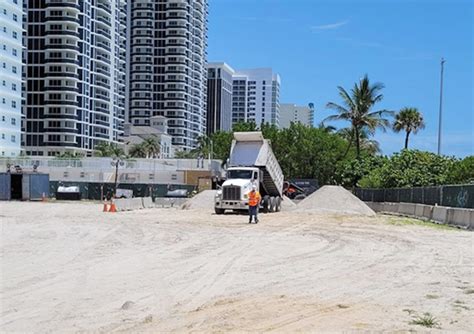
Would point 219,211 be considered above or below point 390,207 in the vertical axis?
above

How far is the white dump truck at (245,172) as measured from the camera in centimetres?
3741

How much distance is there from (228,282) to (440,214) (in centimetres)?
2349

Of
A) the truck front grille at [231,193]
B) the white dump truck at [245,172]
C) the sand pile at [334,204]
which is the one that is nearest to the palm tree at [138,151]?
the sand pile at [334,204]

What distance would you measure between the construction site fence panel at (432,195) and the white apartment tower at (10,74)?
206ft

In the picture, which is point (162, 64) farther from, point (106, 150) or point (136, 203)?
point (136, 203)

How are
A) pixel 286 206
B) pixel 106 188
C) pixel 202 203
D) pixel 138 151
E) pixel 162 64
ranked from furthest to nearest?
pixel 162 64
pixel 138 151
pixel 106 188
pixel 286 206
pixel 202 203

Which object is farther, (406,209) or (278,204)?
(278,204)

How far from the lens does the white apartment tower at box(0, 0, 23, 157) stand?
93375 mm

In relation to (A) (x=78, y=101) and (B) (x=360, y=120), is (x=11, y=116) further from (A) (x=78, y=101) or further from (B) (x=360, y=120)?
(B) (x=360, y=120)

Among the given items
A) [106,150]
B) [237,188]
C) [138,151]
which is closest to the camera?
[237,188]

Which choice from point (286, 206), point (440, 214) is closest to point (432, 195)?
point (440, 214)

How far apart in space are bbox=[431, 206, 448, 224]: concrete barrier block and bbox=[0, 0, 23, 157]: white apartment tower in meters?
76.6

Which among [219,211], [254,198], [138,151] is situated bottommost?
[219,211]

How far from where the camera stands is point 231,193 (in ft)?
123
